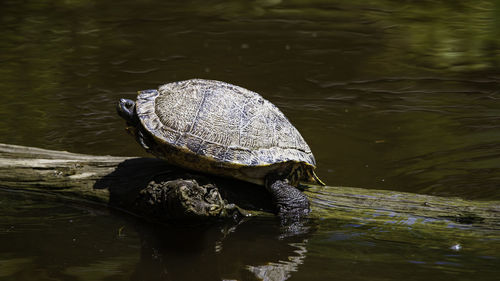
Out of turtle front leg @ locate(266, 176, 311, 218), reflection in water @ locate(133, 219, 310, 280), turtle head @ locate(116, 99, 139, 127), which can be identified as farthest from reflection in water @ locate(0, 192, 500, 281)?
turtle head @ locate(116, 99, 139, 127)

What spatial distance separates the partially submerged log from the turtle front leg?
0.12 metres

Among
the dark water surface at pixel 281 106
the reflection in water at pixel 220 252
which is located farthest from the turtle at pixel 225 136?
the dark water surface at pixel 281 106

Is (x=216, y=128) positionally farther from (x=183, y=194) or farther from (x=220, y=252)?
(x=220, y=252)

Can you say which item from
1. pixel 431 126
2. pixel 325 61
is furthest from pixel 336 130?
pixel 325 61

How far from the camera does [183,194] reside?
3850mm

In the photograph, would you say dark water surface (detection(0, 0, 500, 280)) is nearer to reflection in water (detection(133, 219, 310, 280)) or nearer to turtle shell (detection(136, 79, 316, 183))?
reflection in water (detection(133, 219, 310, 280))

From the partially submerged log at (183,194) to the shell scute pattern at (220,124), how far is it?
0.84ft

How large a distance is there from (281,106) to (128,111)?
11.8 feet

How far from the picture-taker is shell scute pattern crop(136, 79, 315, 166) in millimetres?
4000

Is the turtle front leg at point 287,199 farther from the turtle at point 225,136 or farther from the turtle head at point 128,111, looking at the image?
the turtle head at point 128,111

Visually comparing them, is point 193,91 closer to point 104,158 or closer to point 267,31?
point 104,158

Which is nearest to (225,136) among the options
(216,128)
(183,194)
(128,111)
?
(216,128)

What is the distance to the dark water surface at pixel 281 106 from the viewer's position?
12.5ft

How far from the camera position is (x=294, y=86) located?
828 cm
